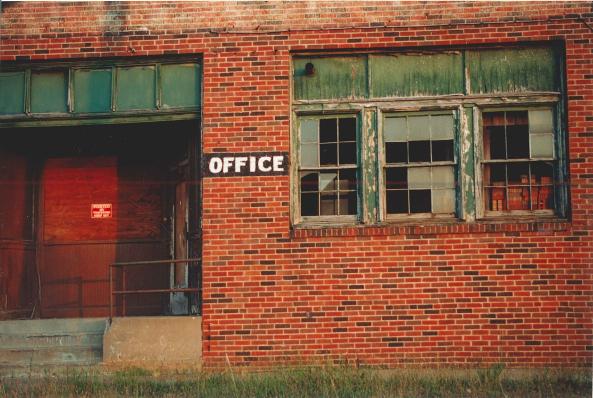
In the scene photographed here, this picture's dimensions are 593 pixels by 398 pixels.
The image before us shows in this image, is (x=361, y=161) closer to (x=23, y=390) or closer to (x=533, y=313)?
(x=533, y=313)

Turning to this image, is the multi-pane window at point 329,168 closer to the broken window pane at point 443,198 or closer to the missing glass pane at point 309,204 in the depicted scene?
the missing glass pane at point 309,204

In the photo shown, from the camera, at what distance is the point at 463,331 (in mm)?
Result: 9805

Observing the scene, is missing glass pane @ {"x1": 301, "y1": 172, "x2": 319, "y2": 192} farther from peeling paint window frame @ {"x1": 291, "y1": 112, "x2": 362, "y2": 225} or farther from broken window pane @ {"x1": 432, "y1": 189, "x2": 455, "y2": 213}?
broken window pane @ {"x1": 432, "y1": 189, "x2": 455, "y2": 213}

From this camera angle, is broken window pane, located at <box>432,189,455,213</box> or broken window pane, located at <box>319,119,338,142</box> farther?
broken window pane, located at <box>319,119,338,142</box>

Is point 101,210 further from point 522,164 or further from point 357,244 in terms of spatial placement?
point 522,164

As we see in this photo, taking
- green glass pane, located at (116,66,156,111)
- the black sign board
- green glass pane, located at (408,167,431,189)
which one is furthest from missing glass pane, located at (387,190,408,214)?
green glass pane, located at (116,66,156,111)

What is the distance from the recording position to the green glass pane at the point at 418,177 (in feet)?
33.5

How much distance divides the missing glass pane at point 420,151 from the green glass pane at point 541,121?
1.39 meters

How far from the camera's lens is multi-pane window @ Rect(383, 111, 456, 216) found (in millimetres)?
10195

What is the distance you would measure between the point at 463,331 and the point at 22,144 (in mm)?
7550

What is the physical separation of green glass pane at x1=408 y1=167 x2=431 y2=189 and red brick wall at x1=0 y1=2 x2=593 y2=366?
60 cm

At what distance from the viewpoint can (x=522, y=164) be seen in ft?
33.3

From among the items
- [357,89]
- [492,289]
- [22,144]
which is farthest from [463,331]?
[22,144]

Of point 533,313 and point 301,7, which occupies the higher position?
point 301,7
